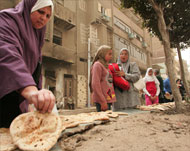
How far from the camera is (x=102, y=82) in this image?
8.58ft

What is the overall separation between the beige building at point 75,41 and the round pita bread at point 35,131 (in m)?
9.83

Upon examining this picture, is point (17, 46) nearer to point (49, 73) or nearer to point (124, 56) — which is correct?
point (124, 56)

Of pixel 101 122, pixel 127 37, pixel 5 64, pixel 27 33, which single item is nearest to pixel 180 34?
pixel 101 122

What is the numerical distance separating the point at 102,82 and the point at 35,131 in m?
1.78

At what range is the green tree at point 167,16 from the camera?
3.14 meters

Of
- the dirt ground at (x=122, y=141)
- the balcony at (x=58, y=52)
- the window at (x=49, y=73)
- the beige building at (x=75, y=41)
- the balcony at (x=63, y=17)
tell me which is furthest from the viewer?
the balcony at (x=63, y=17)

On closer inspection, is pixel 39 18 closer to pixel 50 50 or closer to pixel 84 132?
pixel 84 132

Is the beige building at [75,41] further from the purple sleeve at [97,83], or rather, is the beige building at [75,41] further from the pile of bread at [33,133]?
the pile of bread at [33,133]

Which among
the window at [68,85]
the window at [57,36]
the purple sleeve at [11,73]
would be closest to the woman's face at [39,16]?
the purple sleeve at [11,73]

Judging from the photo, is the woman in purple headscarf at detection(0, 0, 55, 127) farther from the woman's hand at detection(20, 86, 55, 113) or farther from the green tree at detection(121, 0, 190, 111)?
the green tree at detection(121, 0, 190, 111)

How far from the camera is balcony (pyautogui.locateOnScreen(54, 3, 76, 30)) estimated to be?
38.0 ft

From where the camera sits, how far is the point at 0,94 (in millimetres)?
884

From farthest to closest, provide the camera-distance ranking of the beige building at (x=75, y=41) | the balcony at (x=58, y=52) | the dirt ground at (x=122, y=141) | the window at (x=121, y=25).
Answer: the window at (x=121, y=25), the beige building at (x=75, y=41), the balcony at (x=58, y=52), the dirt ground at (x=122, y=141)

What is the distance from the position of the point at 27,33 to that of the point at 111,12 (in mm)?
16580
